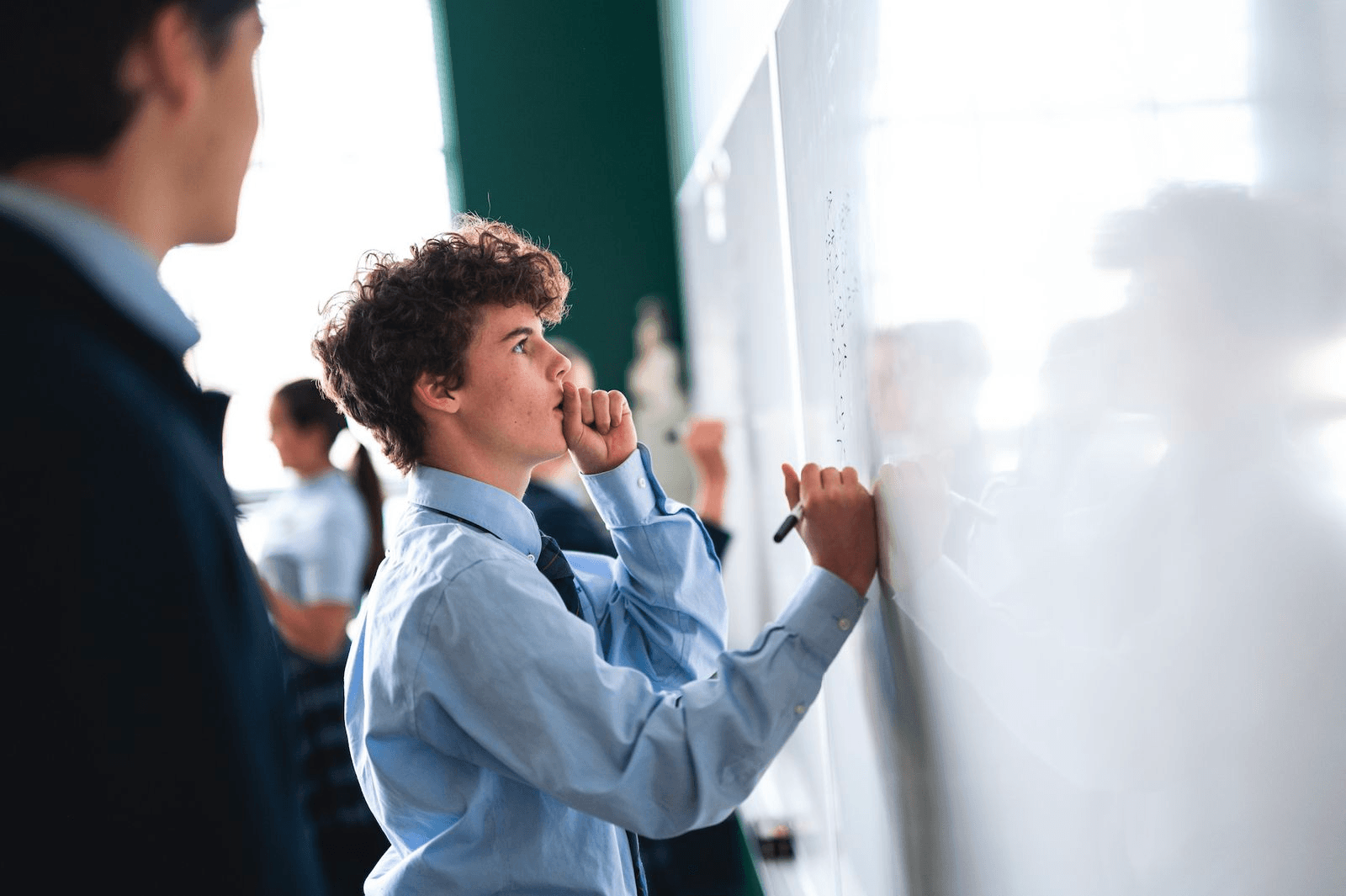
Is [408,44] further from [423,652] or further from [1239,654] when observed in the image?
[1239,654]

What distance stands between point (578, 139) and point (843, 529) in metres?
3.85

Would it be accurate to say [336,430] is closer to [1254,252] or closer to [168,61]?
[168,61]

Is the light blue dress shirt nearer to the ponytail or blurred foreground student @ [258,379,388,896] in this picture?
blurred foreground student @ [258,379,388,896]

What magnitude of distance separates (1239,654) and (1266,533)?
0.20 feet

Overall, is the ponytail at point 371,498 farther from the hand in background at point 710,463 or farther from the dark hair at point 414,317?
the dark hair at point 414,317

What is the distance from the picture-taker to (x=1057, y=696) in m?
0.68

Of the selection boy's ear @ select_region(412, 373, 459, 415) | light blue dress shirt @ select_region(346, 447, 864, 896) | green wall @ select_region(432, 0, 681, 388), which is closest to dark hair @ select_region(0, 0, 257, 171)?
light blue dress shirt @ select_region(346, 447, 864, 896)

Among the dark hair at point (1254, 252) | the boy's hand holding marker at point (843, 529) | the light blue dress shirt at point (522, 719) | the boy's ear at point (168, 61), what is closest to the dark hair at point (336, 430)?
the light blue dress shirt at point (522, 719)

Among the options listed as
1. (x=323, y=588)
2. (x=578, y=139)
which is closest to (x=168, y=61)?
(x=323, y=588)

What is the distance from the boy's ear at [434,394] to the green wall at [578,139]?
11.1 ft

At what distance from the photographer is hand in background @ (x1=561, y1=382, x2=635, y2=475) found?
4.70ft

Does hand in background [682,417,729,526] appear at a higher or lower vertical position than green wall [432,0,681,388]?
lower

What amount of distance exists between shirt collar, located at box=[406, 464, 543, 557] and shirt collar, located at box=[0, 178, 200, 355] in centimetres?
74

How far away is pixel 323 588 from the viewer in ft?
8.93
